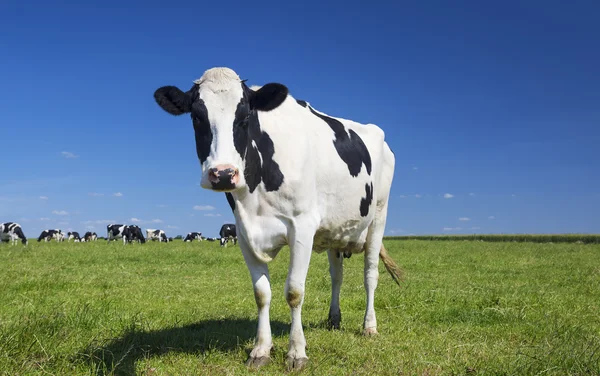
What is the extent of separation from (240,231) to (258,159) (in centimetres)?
81

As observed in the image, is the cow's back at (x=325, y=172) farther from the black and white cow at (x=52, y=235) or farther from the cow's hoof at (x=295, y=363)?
the black and white cow at (x=52, y=235)

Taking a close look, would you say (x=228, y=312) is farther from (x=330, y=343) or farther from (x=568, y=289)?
(x=568, y=289)

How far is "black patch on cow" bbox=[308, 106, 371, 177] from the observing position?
6.18 m

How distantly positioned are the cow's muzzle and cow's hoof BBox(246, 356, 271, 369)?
73.1 inches

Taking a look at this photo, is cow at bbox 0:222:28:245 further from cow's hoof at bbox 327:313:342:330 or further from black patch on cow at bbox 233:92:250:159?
black patch on cow at bbox 233:92:250:159

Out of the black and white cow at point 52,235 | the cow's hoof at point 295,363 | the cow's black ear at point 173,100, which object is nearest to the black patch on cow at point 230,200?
the cow's black ear at point 173,100

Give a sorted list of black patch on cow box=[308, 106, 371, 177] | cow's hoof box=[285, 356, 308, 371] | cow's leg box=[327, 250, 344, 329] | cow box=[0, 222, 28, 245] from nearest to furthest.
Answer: cow's hoof box=[285, 356, 308, 371], black patch on cow box=[308, 106, 371, 177], cow's leg box=[327, 250, 344, 329], cow box=[0, 222, 28, 245]

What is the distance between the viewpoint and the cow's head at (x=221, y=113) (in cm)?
445

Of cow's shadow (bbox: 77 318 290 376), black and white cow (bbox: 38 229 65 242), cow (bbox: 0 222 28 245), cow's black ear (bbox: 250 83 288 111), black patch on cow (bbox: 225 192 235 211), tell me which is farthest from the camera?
black and white cow (bbox: 38 229 65 242)

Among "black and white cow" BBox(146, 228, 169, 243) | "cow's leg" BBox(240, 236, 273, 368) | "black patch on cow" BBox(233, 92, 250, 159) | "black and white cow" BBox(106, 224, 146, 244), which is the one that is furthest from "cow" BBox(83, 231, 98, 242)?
"black patch on cow" BBox(233, 92, 250, 159)

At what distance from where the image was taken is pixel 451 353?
5.54 m

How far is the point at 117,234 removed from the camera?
45312 mm

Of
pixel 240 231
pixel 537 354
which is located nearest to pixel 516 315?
pixel 537 354

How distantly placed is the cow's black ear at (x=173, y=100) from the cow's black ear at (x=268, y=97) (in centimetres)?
65
